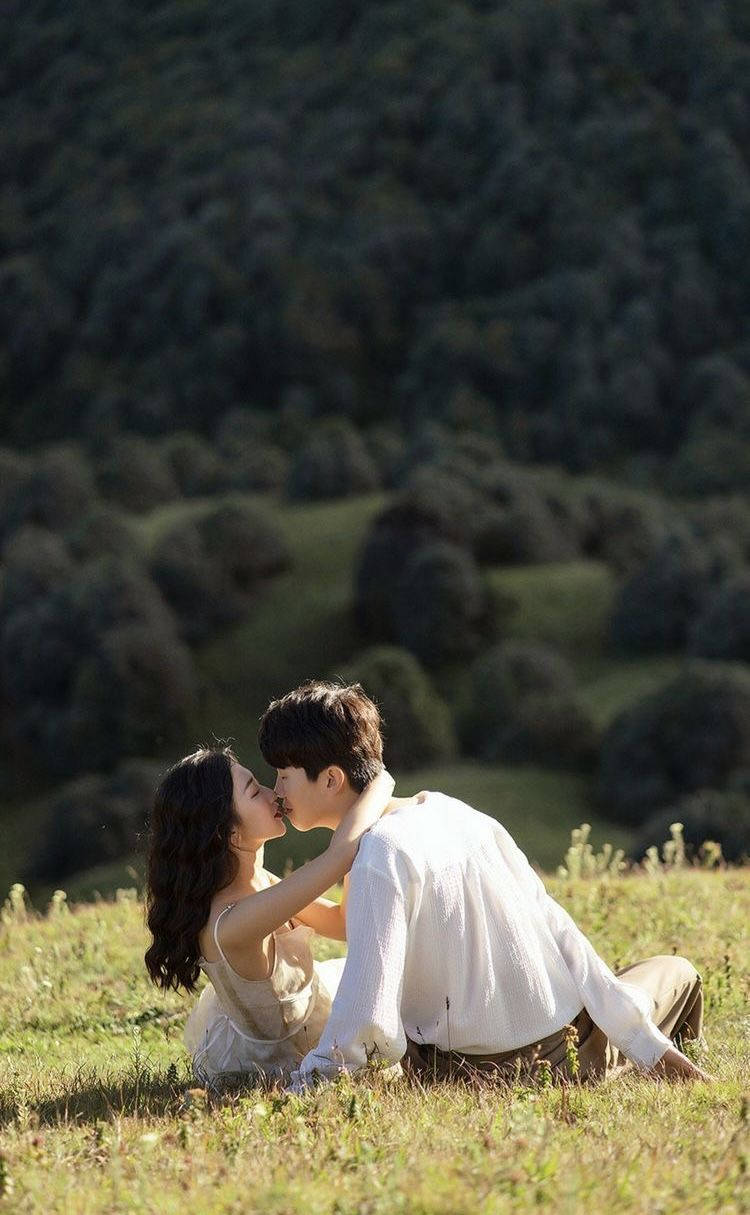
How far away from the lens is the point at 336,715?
233 inches

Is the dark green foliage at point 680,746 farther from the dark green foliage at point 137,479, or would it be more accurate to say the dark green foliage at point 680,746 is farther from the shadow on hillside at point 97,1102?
the shadow on hillside at point 97,1102

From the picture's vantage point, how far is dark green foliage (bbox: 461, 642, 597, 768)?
62312 millimetres

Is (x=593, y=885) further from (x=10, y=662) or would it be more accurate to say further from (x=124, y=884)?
(x=10, y=662)

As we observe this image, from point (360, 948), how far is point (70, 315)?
451ft

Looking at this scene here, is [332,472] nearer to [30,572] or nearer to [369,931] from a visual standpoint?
[30,572]

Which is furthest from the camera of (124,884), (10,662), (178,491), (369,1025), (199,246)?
(199,246)

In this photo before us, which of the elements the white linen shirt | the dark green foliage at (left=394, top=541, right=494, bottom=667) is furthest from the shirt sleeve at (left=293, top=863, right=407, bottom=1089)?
the dark green foliage at (left=394, top=541, right=494, bottom=667)

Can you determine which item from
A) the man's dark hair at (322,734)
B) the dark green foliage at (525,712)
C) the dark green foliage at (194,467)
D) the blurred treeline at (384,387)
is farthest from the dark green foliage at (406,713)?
Result: the man's dark hair at (322,734)

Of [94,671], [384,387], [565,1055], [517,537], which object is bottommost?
[384,387]

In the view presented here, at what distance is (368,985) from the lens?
217 inches

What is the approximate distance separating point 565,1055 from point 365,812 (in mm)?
1232

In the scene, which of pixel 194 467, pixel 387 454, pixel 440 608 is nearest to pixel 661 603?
pixel 440 608

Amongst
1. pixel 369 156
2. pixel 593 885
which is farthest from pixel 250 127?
pixel 593 885

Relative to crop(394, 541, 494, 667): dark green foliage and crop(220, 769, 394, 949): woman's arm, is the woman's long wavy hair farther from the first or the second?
crop(394, 541, 494, 667): dark green foliage
